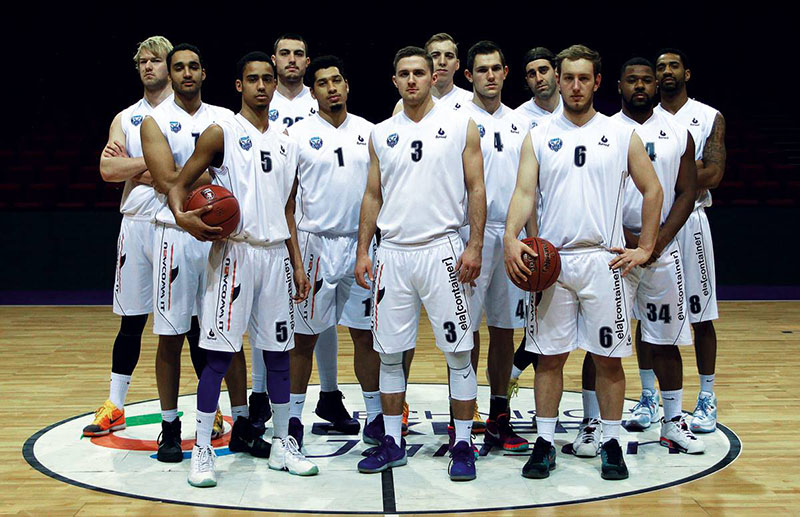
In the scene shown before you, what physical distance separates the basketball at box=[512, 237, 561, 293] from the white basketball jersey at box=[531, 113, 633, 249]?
143 mm

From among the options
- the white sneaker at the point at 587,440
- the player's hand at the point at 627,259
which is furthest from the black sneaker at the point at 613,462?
the player's hand at the point at 627,259

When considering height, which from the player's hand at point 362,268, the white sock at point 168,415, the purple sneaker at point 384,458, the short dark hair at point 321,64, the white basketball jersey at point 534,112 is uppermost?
the short dark hair at point 321,64

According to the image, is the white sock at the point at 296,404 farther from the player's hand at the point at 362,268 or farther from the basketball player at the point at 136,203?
the basketball player at the point at 136,203

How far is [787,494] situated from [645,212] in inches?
54.7

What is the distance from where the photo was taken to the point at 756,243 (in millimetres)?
10336

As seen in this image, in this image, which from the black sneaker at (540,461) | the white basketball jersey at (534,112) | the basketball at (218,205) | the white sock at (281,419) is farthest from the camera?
the white basketball jersey at (534,112)

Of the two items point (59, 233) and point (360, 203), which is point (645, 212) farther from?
point (59, 233)

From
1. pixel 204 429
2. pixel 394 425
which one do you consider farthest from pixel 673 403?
pixel 204 429

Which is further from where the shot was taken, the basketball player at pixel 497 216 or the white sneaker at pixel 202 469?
the basketball player at pixel 497 216

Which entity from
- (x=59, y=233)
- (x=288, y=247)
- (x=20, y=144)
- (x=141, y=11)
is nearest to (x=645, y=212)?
(x=288, y=247)

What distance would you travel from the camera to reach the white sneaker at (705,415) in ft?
16.8

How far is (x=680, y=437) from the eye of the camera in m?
4.79

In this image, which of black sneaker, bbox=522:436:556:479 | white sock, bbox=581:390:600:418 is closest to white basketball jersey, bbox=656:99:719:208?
white sock, bbox=581:390:600:418

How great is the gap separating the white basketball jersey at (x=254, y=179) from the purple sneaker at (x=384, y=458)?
1.11 meters
